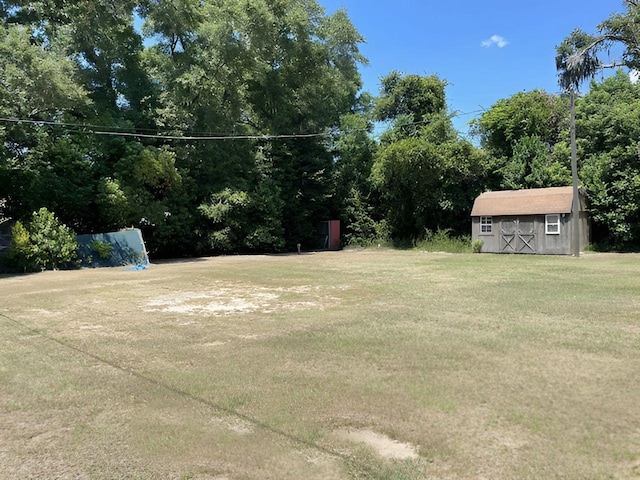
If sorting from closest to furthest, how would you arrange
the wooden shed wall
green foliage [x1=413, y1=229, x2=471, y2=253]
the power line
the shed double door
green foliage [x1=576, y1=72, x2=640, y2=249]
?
the power line
the wooden shed wall
green foliage [x1=576, y1=72, x2=640, y2=249]
the shed double door
green foliage [x1=413, y1=229, x2=471, y2=253]

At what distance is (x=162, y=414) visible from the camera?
405 cm

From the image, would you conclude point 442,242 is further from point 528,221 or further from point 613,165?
point 613,165

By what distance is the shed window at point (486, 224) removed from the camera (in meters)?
23.3

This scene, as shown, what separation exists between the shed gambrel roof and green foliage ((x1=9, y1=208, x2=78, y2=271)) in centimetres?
1889

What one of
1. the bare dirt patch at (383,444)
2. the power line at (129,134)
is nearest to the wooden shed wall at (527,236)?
the power line at (129,134)

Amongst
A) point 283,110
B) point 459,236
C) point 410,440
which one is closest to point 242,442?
point 410,440

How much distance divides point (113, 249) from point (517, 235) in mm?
18512

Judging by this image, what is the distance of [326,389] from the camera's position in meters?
4.54

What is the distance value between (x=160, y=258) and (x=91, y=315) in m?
16.5

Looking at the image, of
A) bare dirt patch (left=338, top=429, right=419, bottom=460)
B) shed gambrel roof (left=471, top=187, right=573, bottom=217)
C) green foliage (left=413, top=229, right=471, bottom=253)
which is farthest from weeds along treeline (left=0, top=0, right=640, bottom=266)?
bare dirt patch (left=338, top=429, right=419, bottom=460)

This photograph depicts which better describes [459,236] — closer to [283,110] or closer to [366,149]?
[366,149]

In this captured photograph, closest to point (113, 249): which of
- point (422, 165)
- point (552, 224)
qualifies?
point (422, 165)

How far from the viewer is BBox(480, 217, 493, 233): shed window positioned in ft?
76.5

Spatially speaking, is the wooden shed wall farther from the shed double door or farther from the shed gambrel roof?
the shed gambrel roof
